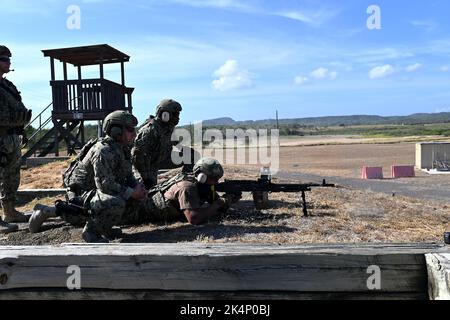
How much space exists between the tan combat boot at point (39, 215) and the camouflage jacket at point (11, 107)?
46.6 inches

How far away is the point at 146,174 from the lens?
6688mm

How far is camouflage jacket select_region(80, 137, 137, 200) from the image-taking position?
461 cm

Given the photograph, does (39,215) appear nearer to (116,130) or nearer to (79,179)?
(79,179)

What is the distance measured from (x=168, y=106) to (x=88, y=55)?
10.0 meters

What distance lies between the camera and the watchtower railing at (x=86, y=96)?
15.2 m

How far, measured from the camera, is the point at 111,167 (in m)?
4.67

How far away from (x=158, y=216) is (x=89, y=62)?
39.1ft

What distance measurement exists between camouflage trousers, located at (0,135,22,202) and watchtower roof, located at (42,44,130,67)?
939cm

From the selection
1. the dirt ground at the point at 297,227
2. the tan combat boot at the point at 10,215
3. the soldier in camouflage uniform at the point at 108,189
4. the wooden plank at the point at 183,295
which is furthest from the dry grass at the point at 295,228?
the wooden plank at the point at 183,295

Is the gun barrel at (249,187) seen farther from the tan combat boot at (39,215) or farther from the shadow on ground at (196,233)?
the tan combat boot at (39,215)

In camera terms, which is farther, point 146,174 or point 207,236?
point 146,174

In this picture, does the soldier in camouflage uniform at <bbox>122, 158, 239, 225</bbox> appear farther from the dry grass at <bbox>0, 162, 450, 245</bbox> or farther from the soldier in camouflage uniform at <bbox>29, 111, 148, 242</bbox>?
the soldier in camouflage uniform at <bbox>29, 111, 148, 242</bbox>

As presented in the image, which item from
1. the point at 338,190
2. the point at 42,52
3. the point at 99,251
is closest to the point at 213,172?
the point at 99,251
